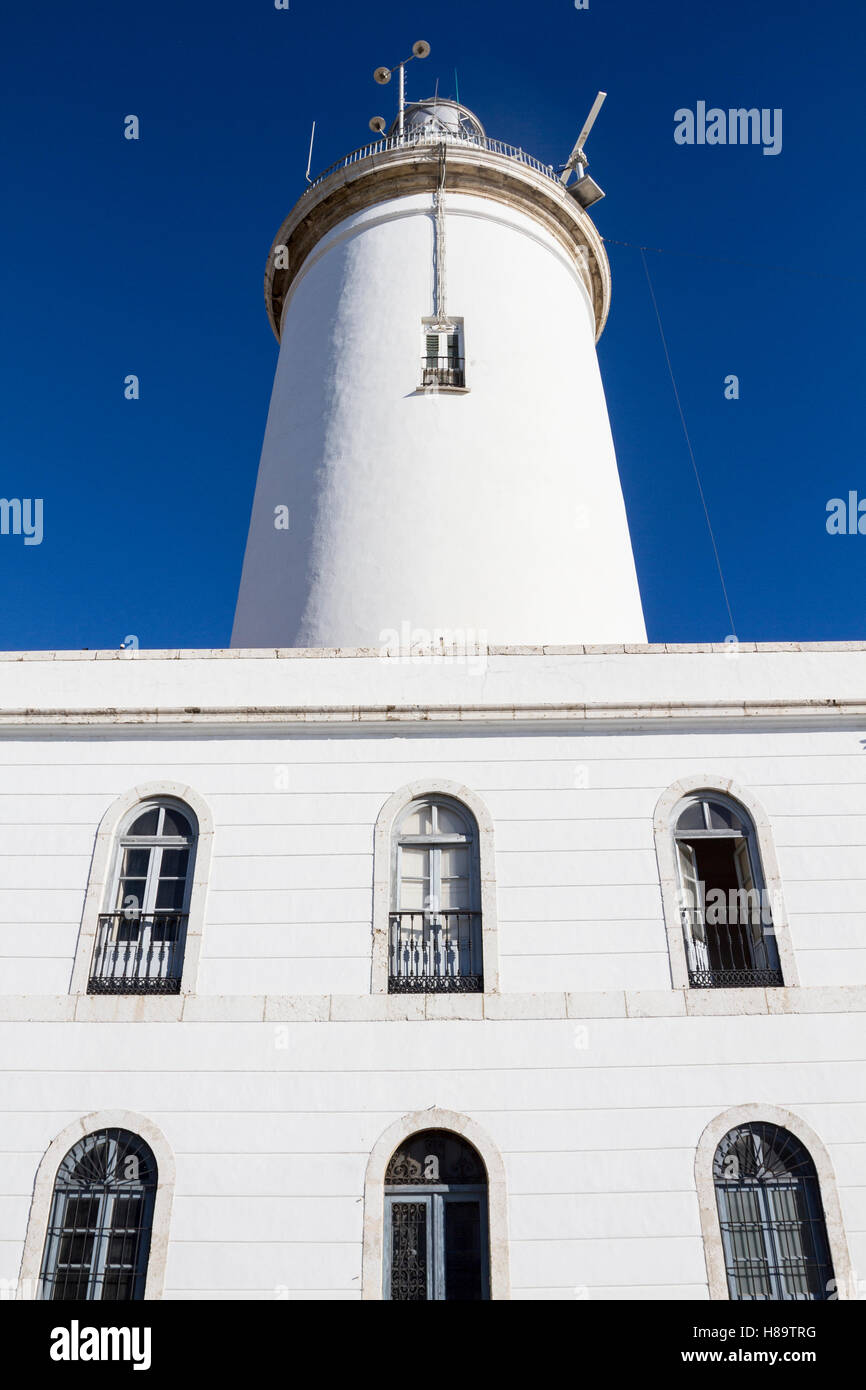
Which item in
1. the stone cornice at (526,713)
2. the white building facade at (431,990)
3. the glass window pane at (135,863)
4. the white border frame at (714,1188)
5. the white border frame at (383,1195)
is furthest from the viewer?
the stone cornice at (526,713)

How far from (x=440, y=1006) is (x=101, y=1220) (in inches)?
133

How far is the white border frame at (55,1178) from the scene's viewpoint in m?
8.88

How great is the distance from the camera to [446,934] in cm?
1017

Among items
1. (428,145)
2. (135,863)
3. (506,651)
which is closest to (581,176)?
(428,145)

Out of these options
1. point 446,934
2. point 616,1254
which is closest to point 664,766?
point 446,934

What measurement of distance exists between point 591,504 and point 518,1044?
866 cm

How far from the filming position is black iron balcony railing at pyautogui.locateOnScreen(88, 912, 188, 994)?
32.9 feet

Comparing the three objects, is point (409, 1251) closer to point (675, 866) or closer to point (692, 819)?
point (675, 866)

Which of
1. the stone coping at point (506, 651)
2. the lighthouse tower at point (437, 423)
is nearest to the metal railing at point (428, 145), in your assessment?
the lighthouse tower at point (437, 423)

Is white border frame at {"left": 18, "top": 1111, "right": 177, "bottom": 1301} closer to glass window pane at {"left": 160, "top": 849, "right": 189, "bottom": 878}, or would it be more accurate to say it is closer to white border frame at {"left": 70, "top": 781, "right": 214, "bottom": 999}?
white border frame at {"left": 70, "top": 781, "right": 214, "bottom": 999}

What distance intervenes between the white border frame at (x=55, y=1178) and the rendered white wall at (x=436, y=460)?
641 centimetres

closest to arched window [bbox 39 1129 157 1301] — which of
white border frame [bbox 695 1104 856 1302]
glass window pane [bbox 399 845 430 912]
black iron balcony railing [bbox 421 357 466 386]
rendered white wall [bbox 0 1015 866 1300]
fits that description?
Result: rendered white wall [bbox 0 1015 866 1300]

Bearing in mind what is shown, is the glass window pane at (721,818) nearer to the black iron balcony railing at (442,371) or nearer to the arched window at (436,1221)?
the arched window at (436,1221)

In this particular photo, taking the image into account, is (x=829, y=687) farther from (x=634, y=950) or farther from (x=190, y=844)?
(x=190, y=844)
